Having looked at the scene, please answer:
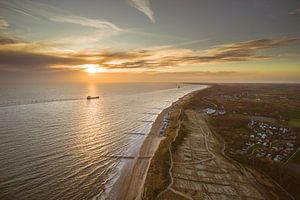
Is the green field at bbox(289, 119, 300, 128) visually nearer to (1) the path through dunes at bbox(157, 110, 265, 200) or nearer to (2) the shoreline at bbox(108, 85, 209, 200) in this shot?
(1) the path through dunes at bbox(157, 110, 265, 200)

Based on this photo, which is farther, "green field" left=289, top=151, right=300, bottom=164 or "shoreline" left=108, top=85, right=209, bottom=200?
"green field" left=289, top=151, right=300, bottom=164

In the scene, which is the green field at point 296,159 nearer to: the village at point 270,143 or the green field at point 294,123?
the village at point 270,143

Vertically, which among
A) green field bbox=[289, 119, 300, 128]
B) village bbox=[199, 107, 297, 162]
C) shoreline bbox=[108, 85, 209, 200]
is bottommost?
shoreline bbox=[108, 85, 209, 200]

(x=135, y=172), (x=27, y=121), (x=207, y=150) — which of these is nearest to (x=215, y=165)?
(x=207, y=150)

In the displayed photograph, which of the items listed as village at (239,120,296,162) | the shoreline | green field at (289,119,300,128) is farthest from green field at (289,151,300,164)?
green field at (289,119,300,128)

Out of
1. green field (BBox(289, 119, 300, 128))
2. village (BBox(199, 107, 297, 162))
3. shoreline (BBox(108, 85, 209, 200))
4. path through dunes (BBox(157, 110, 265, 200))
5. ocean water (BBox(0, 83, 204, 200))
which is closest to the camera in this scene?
ocean water (BBox(0, 83, 204, 200))

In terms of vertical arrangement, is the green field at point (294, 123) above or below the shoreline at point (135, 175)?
above

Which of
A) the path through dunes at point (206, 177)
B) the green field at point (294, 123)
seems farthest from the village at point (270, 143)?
the green field at point (294, 123)

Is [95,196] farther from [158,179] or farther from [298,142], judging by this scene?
[298,142]

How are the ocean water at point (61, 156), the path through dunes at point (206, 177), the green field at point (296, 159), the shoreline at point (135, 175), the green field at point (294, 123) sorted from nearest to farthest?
the ocean water at point (61, 156) → the path through dunes at point (206, 177) → the shoreline at point (135, 175) → the green field at point (296, 159) → the green field at point (294, 123)
